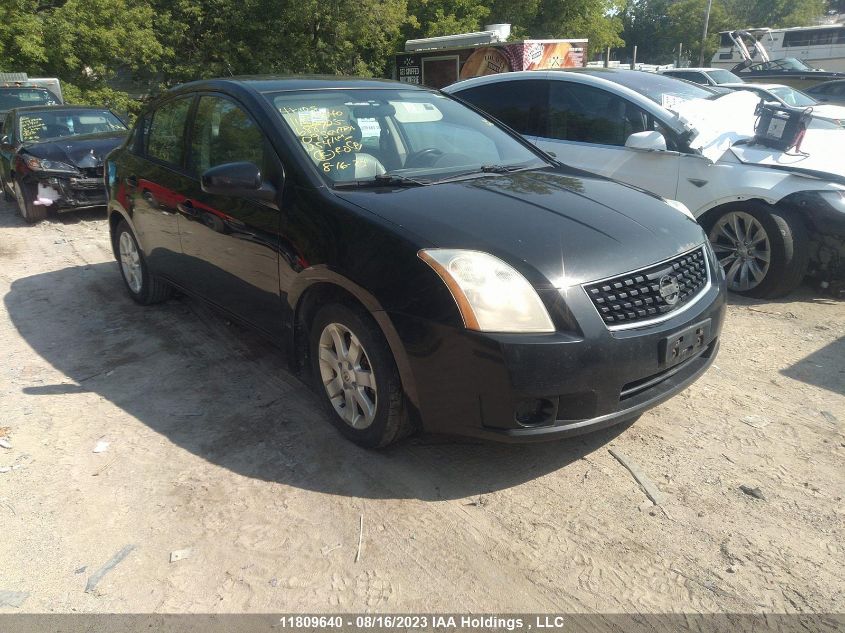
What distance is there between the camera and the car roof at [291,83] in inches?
150

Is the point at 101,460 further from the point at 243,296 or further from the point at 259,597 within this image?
the point at 259,597

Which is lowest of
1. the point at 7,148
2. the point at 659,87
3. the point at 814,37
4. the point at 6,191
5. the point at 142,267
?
the point at 6,191

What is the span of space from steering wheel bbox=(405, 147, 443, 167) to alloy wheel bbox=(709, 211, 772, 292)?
2.70m

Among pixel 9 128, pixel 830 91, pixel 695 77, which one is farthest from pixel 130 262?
pixel 830 91

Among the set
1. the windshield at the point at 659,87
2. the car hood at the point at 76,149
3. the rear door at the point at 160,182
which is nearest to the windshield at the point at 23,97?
the car hood at the point at 76,149

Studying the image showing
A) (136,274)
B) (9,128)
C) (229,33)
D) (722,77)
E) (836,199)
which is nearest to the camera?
(836,199)

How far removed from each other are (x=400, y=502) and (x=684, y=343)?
4.59ft

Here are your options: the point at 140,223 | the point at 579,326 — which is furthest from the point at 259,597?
the point at 140,223

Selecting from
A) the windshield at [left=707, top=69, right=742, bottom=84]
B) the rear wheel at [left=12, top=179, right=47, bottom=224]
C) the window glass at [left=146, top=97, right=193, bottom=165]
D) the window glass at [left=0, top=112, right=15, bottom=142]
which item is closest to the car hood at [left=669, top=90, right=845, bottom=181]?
the window glass at [left=146, top=97, right=193, bottom=165]

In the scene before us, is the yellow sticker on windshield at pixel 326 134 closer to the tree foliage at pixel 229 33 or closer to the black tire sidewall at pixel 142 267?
the black tire sidewall at pixel 142 267

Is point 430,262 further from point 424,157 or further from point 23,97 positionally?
point 23,97

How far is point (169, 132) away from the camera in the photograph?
4.59 metres

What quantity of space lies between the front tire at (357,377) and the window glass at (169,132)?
1.91m

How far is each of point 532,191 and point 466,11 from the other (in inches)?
930
